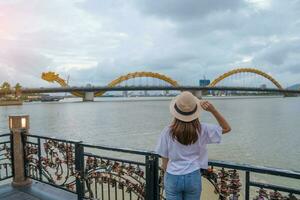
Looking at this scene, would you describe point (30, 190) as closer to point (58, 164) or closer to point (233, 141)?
point (58, 164)

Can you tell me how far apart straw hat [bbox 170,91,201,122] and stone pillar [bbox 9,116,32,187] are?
3.77 m

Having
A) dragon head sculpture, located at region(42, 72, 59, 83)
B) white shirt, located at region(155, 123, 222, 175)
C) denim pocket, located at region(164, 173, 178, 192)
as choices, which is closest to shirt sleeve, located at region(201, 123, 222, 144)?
white shirt, located at region(155, 123, 222, 175)

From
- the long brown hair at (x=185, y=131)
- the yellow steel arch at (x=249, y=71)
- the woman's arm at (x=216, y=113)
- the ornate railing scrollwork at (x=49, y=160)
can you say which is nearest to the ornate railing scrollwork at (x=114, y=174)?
the ornate railing scrollwork at (x=49, y=160)

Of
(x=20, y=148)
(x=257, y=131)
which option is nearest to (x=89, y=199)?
(x=20, y=148)

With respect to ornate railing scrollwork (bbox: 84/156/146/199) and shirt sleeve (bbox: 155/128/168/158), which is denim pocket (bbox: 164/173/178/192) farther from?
ornate railing scrollwork (bbox: 84/156/146/199)

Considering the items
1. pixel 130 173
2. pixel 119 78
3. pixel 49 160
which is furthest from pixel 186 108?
pixel 119 78

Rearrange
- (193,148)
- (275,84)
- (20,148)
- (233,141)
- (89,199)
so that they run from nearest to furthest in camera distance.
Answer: (193,148) < (89,199) < (20,148) < (233,141) < (275,84)

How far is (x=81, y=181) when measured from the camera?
13.5ft

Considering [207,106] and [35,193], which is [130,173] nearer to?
[207,106]

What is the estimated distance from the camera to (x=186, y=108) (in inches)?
88.4

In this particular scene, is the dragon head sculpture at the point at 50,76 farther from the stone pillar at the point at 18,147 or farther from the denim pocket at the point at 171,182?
the denim pocket at the point at 171,182

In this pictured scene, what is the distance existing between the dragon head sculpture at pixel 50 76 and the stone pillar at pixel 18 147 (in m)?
86.2

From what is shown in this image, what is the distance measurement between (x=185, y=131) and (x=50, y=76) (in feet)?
297

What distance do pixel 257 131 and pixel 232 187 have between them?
844 inches
